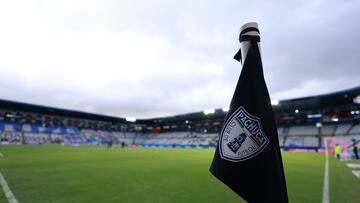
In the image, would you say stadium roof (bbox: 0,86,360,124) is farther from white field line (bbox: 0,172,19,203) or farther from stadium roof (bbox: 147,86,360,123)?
white field line (bbox: 0,172,19,203)

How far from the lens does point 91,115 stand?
77.1m

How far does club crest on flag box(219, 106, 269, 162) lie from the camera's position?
57.2 inches

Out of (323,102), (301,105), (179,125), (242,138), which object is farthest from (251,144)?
(179,125)

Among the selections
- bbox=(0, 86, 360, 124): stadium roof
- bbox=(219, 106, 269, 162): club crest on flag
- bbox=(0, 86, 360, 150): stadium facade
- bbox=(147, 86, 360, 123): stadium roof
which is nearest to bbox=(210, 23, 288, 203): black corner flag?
bbox=(219, 106, 269, 162): club crest on flag

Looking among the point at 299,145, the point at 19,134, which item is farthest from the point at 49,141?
the point at 299,145

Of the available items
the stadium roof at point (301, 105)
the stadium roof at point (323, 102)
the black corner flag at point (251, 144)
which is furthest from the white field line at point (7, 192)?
the stadium roof at point (323, 102)

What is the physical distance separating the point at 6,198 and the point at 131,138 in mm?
90688

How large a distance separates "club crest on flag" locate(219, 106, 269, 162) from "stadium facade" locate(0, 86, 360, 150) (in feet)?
109

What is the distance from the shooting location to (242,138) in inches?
60.4

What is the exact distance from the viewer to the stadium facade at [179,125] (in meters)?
46.7

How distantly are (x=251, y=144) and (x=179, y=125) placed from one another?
282 ft

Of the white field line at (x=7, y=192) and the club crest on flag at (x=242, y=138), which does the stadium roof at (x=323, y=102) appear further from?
the white field line at (x=7, y=192)

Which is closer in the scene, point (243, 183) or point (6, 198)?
point (243, 183)

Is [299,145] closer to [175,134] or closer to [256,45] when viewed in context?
[175,134]
